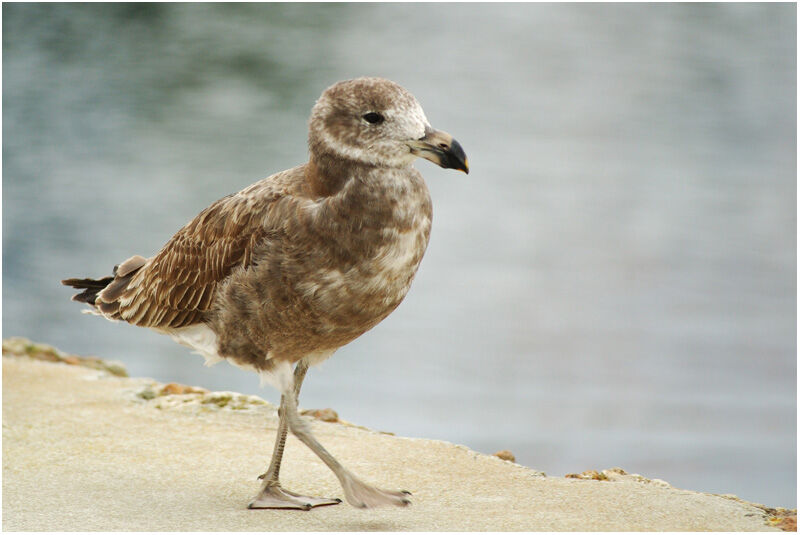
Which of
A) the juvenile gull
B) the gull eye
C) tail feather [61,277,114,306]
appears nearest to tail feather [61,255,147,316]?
tail feather [61,277,114,306]

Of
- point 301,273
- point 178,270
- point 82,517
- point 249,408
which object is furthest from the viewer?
point 249,408

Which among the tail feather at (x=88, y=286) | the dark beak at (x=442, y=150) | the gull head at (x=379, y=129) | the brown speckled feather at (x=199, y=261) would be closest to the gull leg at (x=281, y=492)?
the brown speckled feather at (x=199, y=261)

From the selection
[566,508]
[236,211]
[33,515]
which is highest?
[236,211]

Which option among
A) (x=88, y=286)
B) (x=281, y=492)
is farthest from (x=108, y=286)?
(x=281, y=492)

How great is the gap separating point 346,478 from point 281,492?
1.79 feet

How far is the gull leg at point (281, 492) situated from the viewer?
5480 millimetres

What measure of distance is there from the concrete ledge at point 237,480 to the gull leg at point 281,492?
0.17 feet

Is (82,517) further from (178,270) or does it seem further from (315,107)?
(315,107)

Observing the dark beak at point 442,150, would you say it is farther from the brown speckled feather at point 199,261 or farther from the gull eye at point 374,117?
the brown speckled feather at point 199,261

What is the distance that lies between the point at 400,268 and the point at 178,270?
4.67 ft

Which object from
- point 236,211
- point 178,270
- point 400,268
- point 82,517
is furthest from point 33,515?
point 400,268

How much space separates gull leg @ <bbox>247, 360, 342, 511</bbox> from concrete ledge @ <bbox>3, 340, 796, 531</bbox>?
5 cm

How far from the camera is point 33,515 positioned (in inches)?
208

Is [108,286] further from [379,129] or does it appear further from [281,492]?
[379,129]
